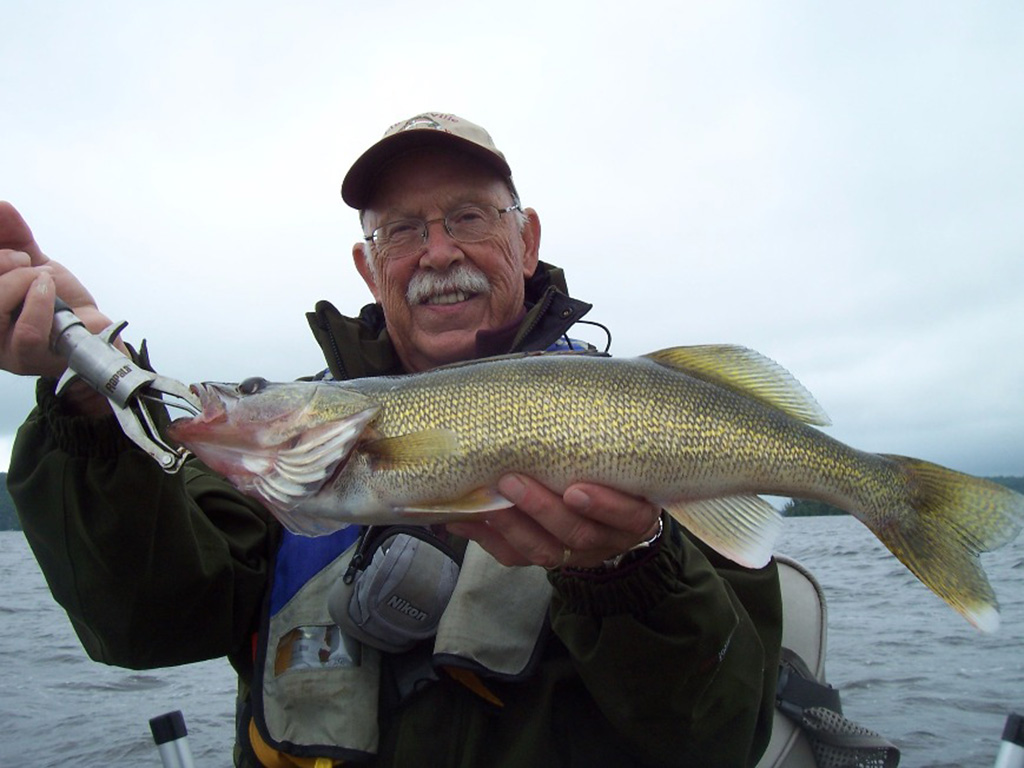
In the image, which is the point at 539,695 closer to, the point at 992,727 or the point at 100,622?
the point at 100,622

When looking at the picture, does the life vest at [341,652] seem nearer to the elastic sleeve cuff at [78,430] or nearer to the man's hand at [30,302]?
the elastic sleeve cuff at [78,430]

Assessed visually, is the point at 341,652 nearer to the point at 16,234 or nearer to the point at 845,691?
the point at 16,234

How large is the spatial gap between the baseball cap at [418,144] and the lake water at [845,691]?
5.15 meters

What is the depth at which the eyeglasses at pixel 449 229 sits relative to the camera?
3.94 m

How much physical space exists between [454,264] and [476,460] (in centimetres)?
171

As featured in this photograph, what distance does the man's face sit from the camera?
152 inches

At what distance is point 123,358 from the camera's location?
7.11 feet

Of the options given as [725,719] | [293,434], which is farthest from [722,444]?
[293,434]

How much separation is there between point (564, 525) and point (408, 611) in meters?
0.83

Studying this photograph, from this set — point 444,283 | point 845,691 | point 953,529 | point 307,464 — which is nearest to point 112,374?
point 307,464

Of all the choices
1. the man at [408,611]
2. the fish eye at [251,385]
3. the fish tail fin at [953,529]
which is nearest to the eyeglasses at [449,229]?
the man at [408,611]

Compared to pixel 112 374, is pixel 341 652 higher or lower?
lower

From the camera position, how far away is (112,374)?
2.14 metres

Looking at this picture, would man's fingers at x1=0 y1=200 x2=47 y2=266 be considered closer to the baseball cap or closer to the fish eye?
the fish eye
